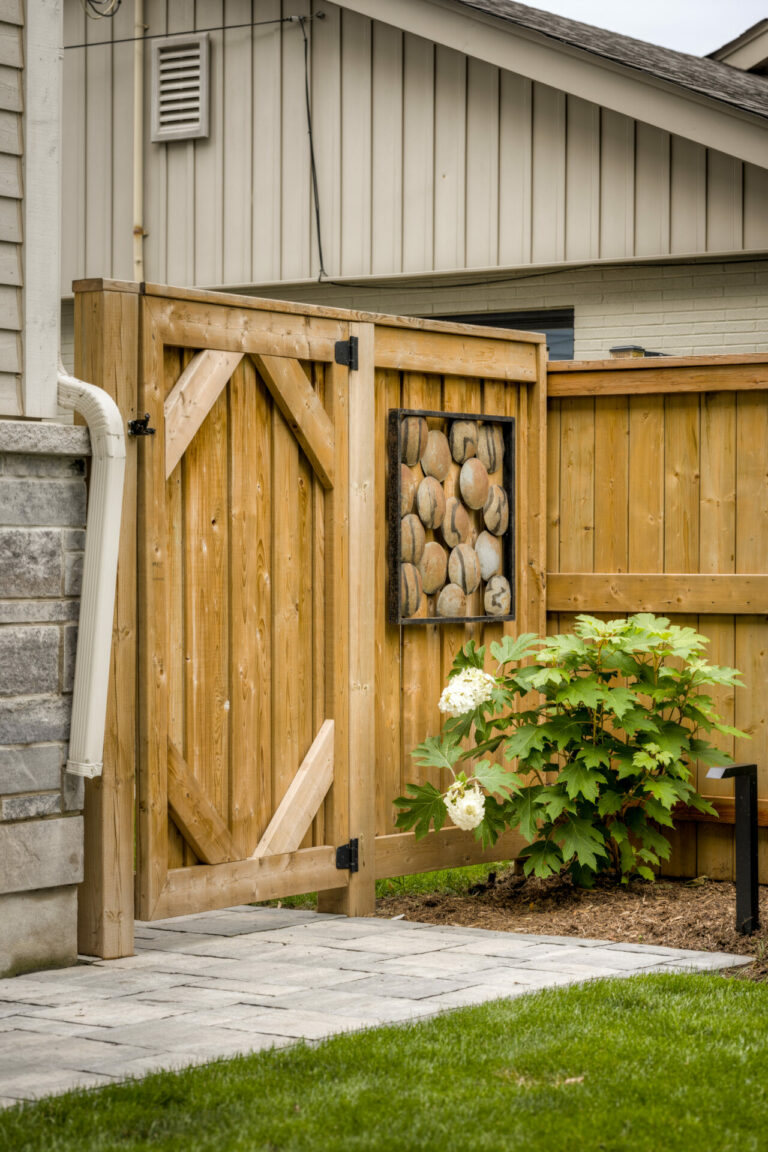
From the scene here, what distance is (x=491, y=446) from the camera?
701 centimetres

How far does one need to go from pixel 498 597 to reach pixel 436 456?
27.6 inches

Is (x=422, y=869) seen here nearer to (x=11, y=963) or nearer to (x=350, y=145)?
(x=11, y=963)

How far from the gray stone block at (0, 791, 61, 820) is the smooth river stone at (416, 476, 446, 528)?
210 cm

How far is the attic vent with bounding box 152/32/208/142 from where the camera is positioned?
1111cm

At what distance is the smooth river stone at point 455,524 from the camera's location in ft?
22.3

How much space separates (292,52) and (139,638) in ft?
21.1

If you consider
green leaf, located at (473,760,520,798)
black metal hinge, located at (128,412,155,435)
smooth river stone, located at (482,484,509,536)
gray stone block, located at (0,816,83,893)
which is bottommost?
gray stone block, located at (0,816,83,893)

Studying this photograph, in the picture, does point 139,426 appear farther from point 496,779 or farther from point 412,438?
point 496,779

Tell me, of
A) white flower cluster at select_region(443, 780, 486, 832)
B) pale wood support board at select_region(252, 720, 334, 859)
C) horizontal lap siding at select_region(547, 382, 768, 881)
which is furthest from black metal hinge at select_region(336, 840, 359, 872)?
horizontal lap siding at select_region(547, 382, 768, 881)

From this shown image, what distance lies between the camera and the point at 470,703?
643 cm

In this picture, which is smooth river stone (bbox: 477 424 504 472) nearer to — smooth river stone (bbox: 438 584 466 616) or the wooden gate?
the wooden gate

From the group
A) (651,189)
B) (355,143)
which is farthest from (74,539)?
(355,143)

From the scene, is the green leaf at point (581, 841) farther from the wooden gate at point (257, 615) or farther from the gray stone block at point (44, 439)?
the gray stone block at point (44, 439)

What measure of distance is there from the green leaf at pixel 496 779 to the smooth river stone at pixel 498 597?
2.47ft
